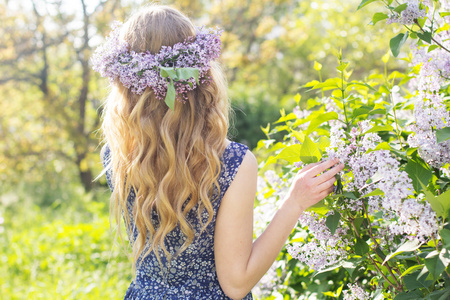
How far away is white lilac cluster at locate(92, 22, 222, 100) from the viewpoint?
1.34 m

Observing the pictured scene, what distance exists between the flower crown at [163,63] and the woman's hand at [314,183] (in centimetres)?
42

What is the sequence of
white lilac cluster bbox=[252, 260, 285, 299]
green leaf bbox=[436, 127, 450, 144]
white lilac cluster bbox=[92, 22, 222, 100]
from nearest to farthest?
green leaf bbox=[436, 127, 450, 144], white lilac cluster bbox=[92, 22, 222, 100], white lilac cluster bbox=[252, 260, 285, 299]

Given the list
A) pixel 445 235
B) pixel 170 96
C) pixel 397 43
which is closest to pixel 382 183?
pixel 445 235

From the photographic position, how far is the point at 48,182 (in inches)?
337

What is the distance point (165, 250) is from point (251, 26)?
10.5 metres

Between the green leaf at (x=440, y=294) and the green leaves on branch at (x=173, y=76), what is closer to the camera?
the green leaf at (x=440, y=294)

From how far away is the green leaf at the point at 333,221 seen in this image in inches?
45.3

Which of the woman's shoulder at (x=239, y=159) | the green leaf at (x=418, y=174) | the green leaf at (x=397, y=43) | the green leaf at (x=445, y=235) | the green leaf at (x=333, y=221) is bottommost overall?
the green leaf at (x=333, y=221)

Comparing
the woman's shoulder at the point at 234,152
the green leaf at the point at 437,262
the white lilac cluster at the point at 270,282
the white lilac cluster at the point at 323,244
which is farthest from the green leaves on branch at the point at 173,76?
the white lilac cluster at the point at 270,282

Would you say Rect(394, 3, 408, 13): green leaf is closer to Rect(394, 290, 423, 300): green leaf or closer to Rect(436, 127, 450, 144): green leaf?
Rect(436, 127, 450, 144): green leaf

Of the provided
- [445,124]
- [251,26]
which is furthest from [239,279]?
[251,26]

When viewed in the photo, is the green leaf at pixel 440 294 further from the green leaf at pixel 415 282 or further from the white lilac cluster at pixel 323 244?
the white lilac cluster at pixel 323 244

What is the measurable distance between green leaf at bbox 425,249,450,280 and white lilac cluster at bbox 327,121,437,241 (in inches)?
1.7

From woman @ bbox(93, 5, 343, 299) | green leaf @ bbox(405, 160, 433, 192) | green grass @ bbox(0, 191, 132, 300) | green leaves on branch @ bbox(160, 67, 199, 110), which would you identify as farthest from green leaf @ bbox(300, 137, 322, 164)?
green grass @ bbox(0, 191, 132, 300)
